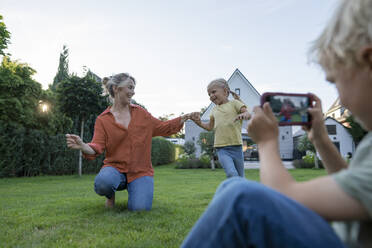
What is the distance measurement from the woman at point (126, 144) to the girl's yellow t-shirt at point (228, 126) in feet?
1.91

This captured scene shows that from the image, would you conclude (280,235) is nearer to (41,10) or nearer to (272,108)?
(272,108)

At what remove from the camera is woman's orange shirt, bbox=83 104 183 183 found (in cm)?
381

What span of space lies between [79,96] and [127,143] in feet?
26.4

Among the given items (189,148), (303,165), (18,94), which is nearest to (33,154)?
(18,94)

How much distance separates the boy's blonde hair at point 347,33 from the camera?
72 centimetres

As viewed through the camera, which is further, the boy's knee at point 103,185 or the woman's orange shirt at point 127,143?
the woman's orange shirt at point 127,143

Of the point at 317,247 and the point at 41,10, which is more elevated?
the point at 41,10

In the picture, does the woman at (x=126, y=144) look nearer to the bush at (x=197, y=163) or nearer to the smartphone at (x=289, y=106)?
the smartphone at (x=289, y=106)

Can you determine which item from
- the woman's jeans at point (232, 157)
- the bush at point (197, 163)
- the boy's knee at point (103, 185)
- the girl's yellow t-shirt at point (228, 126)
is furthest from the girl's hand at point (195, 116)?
the bush at point (197, 163)

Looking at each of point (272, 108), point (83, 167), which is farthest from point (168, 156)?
point (272, 108)

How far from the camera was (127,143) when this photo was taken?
387 centimetres

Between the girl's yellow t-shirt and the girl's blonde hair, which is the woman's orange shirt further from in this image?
the girl's yellow t-shirt

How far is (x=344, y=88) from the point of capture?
2.66 feet

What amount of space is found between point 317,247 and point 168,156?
22436 millimetres
